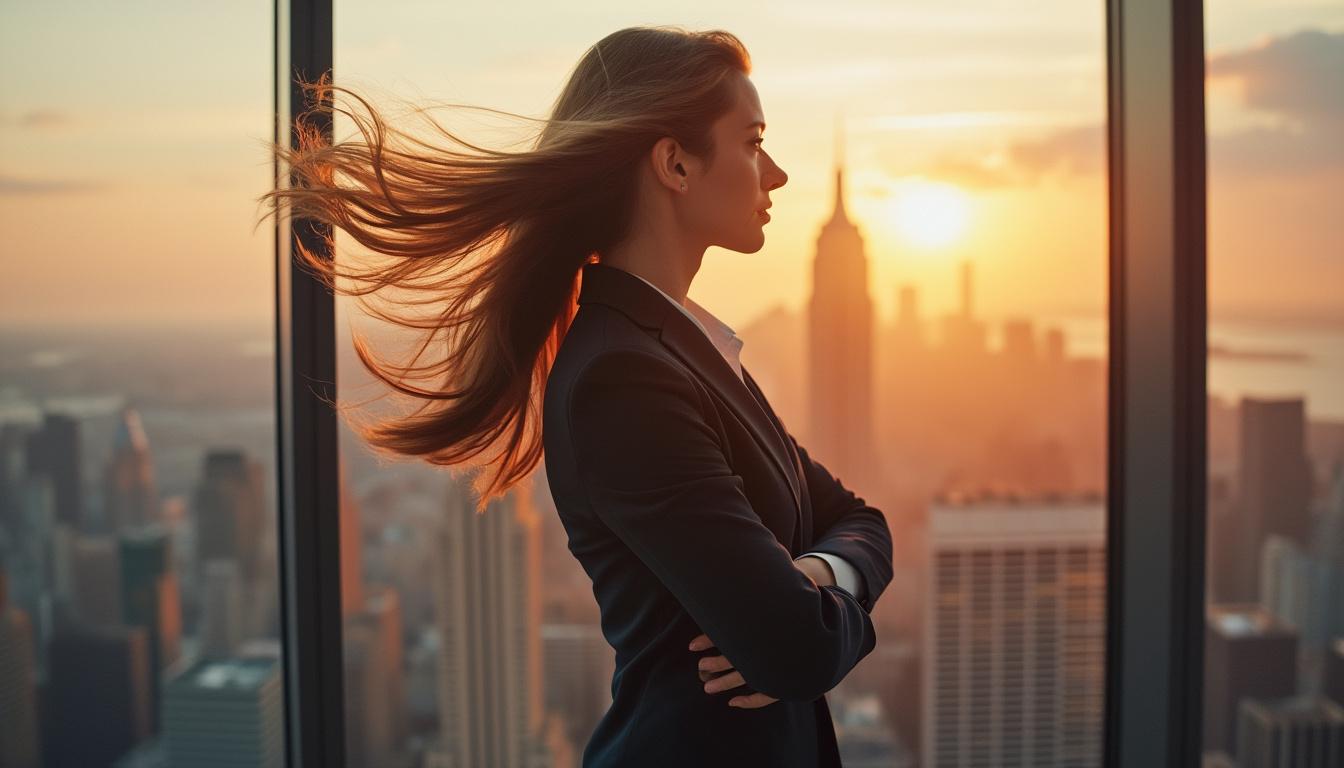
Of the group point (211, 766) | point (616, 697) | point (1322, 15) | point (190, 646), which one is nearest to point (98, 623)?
point (190, 646)

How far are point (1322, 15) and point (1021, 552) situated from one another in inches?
40.9

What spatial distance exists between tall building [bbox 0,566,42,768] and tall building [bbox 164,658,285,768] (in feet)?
0.64

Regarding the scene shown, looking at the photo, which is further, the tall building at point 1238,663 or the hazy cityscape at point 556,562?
the tall building at point 1238,663

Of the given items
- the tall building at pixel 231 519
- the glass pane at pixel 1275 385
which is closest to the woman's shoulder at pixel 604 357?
the tall building at pixel 231 519

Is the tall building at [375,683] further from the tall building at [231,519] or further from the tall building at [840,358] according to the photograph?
the tall building at [840,358]

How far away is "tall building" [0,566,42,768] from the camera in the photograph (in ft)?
5.15

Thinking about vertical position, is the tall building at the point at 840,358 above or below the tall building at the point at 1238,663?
above

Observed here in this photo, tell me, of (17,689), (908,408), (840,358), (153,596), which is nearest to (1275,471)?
(908,408)

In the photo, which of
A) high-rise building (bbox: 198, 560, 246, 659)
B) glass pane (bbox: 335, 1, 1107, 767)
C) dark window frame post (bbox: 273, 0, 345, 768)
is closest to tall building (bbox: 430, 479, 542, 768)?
glass pane (bbox: 335, 1, 1107, 767)

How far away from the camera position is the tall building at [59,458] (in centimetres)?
157

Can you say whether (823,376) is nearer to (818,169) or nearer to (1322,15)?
(818,169)

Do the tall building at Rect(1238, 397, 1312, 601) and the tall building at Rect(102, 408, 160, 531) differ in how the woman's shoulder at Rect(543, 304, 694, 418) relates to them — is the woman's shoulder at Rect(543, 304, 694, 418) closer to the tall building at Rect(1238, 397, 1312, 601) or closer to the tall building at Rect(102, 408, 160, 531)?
the tall building at Rect(102, 408, 160, 531)

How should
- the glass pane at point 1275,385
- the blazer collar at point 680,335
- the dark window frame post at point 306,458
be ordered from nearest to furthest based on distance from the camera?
the blazer collar at point 680,335 < the dark window frame post at point 306,458 < the glass pane at point 1275,385

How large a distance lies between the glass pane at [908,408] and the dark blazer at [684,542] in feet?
2.24
